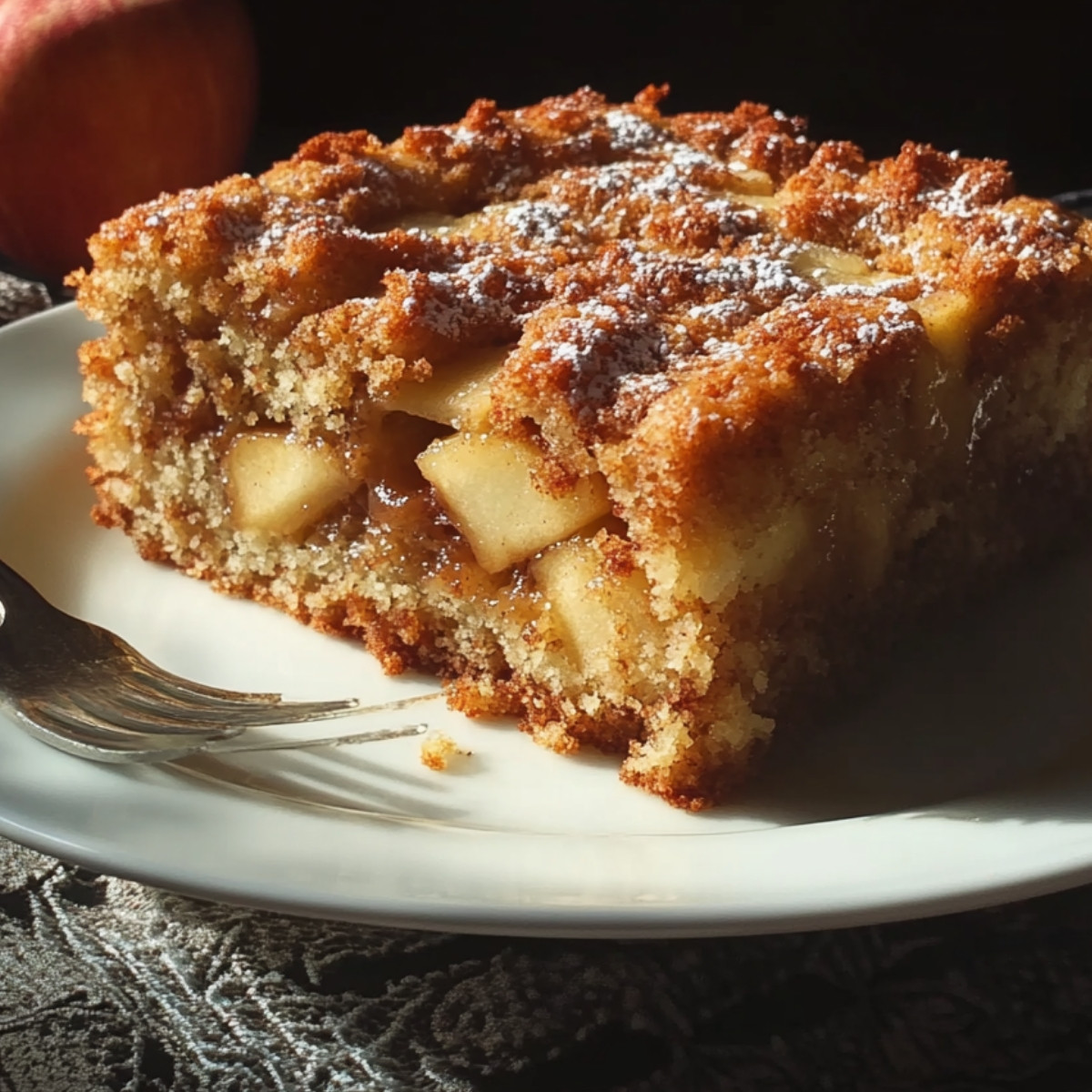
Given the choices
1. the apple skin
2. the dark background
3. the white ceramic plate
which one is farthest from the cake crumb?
the dark background

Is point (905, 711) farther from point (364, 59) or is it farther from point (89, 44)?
point (364, 59)

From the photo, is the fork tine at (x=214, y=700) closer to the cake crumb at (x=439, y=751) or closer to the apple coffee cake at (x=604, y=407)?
the cake crumb at (x=439, y=751)

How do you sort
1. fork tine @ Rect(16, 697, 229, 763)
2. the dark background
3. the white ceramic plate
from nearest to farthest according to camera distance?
1. the white ceramic plate
2. fork tine @ Rect(16, 697, 229, 763)
3. the dark background

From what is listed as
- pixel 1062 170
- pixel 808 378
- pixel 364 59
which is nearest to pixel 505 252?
pixel 808 378

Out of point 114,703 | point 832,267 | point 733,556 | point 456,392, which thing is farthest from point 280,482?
point 832,267

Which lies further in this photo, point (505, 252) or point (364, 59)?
point (364, 59)

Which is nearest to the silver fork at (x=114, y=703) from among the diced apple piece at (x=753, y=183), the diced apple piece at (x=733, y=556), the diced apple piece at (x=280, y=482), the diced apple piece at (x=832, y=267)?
the diced apple piece at (x=280, y=482)

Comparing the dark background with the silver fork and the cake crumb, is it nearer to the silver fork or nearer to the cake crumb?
the silver fork
